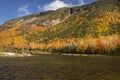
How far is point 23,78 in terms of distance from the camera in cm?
5838

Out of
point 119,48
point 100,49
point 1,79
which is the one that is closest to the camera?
point 1,79

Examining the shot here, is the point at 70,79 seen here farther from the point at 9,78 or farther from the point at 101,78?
the point at 9,78

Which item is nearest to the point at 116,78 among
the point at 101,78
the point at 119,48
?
the point at 101,78

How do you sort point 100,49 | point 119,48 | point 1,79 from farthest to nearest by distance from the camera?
point 100,49
point 119,48
point 1,79

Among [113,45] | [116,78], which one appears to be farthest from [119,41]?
[116,78]

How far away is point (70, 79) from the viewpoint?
5656cm

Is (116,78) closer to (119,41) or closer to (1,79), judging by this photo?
(1,79)

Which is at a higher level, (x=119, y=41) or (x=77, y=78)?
(x=119, y=41)

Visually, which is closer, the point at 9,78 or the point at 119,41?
the point at 9,78

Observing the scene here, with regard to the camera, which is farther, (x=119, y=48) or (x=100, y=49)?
(x=100, y=49)

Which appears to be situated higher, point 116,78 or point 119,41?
point 119,41

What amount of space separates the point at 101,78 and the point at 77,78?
569cm

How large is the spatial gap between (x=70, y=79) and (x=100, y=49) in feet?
476

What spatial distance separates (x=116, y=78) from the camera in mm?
57781
